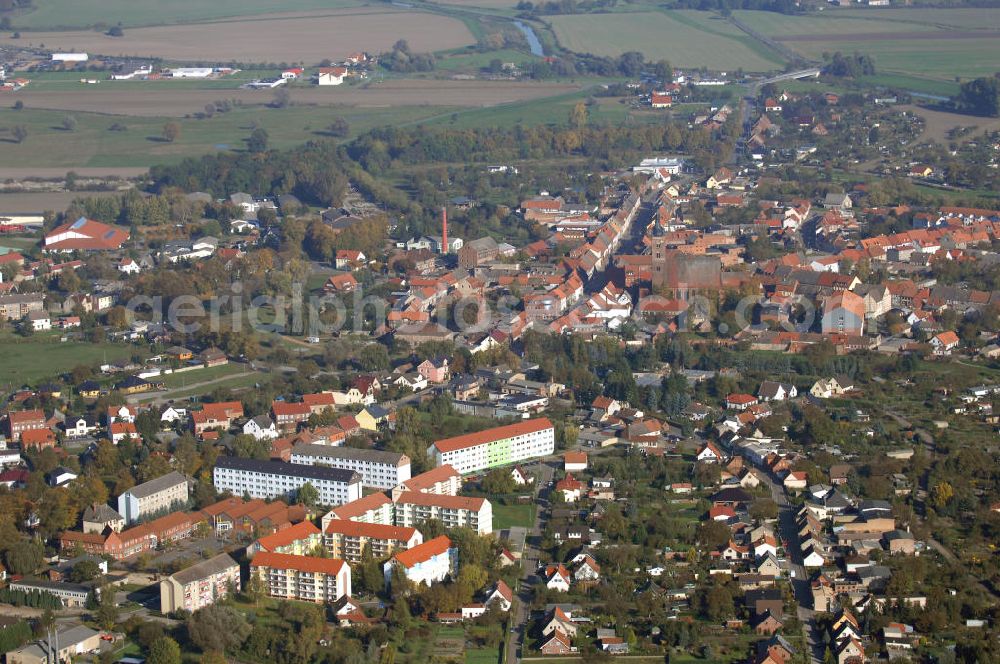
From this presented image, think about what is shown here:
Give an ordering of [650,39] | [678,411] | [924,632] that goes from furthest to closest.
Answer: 1. [650,39]
2. [678,411]
3. [924,632]

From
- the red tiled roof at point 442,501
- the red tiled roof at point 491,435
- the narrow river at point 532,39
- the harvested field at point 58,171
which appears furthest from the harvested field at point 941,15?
the red tiled roof at point 442,501

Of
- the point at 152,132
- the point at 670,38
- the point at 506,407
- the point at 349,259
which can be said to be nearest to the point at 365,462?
the point at 506,407

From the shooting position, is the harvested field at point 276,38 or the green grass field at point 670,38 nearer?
the green grass field at point 670,38

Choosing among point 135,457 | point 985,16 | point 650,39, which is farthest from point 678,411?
point 985,16

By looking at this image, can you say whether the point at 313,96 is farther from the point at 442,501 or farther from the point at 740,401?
the point at 442,501

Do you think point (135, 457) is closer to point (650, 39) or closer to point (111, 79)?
point (111, 79)

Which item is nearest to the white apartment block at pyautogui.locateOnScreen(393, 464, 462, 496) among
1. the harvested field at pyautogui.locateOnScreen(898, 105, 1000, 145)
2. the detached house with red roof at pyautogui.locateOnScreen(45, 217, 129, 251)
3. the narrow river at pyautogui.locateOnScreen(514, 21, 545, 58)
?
the detached house with red roof at pyautogui.locateOnScreen(45, 217, 129, 251)

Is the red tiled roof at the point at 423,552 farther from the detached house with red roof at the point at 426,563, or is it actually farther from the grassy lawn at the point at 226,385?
the grassy lawn at the point at 226,385
